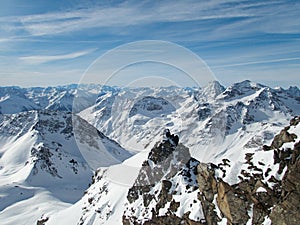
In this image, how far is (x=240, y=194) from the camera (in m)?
31.6

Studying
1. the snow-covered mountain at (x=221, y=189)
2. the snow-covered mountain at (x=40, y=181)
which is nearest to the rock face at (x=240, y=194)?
the snow-covered mountain at (x=221, y=189)

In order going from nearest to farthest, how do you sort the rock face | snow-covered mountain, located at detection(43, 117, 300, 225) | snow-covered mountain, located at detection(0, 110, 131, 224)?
the rock face → snow-covered mountain, located at detection(43, 117, 300, 225) → snow-covered mountain, located at detection(0, 110, 131, 224)

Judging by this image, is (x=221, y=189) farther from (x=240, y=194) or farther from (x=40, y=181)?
(x=40, y=181)

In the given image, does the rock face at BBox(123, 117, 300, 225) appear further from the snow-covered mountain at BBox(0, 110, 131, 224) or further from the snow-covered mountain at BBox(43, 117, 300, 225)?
the snow-covered mountain at BBox(0, 110, 131, 224)

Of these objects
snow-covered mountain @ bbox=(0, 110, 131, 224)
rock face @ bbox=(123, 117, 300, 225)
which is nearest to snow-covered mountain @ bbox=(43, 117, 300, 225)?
rock face @ bbox=(123, 117, 300, 225)

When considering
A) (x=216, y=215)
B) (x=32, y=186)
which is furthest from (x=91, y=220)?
(x=32, y=186)

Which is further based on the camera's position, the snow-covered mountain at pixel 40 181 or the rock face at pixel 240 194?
the snow-covered mountain at pixel 40 181

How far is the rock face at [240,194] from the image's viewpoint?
27922 millimetres

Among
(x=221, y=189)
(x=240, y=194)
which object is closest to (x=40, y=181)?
(x=221, y=189)

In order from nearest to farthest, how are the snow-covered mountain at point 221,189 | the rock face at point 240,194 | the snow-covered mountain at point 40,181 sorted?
the rock face at point 240,194
the snow-covered mountain at point 221,189
the snow-covered mountain at point 40,181

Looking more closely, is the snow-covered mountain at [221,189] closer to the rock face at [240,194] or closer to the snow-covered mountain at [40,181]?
the rock face at [240,194]

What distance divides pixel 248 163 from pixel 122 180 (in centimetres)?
4479

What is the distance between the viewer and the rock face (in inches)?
1099

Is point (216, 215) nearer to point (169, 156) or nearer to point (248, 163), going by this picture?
point (248, 163)
